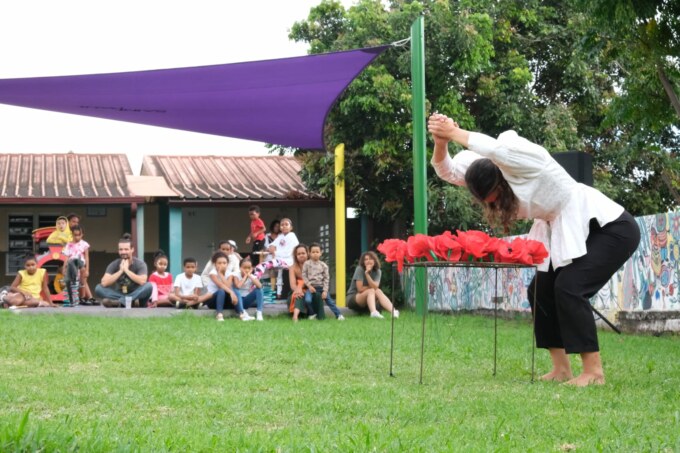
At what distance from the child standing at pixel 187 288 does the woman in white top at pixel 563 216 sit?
904 centimetres

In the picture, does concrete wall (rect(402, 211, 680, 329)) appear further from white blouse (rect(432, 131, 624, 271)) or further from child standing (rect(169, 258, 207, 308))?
white blouse (rect(432, 131, 624, 271))

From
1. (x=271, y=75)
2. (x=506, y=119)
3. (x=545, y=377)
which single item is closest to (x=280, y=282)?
(x=506, y=119)

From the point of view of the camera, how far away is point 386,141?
18812 millimetres

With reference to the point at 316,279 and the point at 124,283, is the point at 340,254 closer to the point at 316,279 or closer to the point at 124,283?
the point at 316,279

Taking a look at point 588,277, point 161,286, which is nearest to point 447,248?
point 588,277

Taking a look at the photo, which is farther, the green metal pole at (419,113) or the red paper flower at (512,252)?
the green metal pole at (419,113)

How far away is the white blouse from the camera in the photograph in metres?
5.25

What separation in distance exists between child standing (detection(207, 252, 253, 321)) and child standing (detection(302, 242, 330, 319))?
2.98ft

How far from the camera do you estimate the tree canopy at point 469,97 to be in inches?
729

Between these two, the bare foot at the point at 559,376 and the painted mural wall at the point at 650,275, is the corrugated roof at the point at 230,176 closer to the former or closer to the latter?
the painted mural wall at the point at 650,275

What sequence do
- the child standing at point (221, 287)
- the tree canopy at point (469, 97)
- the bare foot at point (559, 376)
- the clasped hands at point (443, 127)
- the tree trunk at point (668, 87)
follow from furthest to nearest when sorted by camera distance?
1. the tree canopy at point (469, 97)
2. the child standing at point (221, 287)
3. the tree trunk at point (668, 87)
4. the bare foot at point (559, 376)
5. the clasped hands at point (443, 127)

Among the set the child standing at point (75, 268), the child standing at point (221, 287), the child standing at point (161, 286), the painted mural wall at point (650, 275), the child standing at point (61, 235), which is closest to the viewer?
the painted mural wall at point (650, 275)

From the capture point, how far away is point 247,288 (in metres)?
13.8

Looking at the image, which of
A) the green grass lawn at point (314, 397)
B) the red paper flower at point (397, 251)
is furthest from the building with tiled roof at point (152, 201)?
the red paper flower at point (397, 251)
